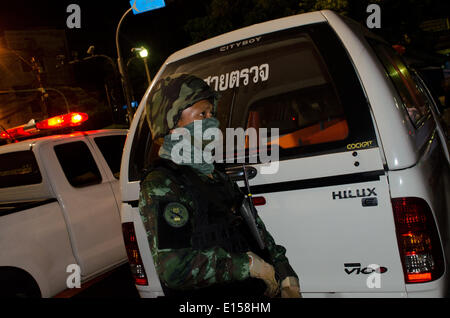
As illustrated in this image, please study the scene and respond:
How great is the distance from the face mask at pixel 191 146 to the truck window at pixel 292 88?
0.53 m

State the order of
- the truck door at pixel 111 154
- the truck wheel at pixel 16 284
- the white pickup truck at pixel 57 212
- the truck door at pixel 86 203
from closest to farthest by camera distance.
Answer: the truck wheel at pixel 16 284 < the white pickup truck at pixel 57 212 < the truck door at pixel 86 203 < the truck door at pixel 111 154

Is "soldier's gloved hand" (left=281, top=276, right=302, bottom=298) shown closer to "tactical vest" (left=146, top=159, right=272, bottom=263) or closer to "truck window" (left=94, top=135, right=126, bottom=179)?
"tactical vest" (left=146, top=159, right=272, bottom=263)

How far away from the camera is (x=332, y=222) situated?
1.84 metres

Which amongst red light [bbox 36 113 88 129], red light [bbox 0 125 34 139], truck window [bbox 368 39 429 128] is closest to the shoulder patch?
truck window [bbox 368 39 429 128]

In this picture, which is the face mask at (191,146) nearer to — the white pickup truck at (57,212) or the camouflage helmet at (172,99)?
the camouflage helmet at (172,99)

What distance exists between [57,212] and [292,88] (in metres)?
2.62

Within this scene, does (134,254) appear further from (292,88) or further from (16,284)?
(292,88)

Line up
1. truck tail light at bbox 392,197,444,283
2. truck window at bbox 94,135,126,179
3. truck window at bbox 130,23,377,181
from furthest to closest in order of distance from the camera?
truck window at bbox 94,135,126,179 → truck window at bbox 130,23,377,181 → truck tail light at bbox 392,197,444,283

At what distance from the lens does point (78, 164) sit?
422 cm

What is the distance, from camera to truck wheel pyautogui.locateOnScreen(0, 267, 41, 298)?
313cm

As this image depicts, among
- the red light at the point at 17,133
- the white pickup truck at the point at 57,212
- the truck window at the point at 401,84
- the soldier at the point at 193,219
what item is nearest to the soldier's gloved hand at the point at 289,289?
the soldier at the point at 193,219

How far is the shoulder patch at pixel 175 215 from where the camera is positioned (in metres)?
1.39

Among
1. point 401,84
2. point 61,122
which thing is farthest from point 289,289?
point 61,122

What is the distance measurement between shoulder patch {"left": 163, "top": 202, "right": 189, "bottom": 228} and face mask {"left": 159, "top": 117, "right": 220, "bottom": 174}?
21 centimetres
